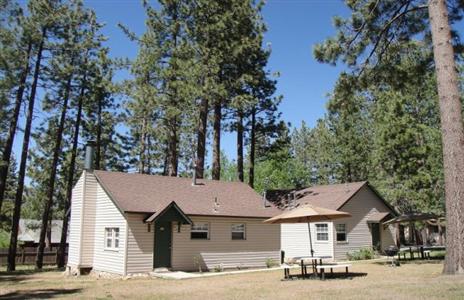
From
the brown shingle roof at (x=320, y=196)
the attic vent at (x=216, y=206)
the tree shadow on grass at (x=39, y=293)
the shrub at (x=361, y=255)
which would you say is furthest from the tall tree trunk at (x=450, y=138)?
the brown shingle roof at (x=320, y=196)

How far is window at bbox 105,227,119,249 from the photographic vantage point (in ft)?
64.3

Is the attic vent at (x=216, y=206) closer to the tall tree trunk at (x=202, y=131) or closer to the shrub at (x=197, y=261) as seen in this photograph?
the shrub at (x=197, y=261)

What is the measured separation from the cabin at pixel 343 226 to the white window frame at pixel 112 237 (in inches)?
503

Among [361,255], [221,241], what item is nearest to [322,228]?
[361,255]

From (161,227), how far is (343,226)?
12567 mm

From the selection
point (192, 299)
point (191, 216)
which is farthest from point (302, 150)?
point (192, 299)

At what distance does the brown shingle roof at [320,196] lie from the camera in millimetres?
28062

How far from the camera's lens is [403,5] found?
1627cm

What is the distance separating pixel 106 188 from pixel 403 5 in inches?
556

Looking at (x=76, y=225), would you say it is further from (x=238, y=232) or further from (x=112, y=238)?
(x=238, y=232)

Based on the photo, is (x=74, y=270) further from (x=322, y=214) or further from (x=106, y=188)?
(x=322, y=214)

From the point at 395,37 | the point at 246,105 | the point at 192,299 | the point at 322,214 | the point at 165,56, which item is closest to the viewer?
the point at 192,299

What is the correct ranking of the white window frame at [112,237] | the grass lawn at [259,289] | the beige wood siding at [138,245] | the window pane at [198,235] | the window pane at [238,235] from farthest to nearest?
the window pane at [238,235] < the window pane at [198,235] < the white window frame at [112,237] < the beige wood siding at [138,245] < the grass lawn at [259,289]

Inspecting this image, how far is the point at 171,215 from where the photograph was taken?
19.1 m
